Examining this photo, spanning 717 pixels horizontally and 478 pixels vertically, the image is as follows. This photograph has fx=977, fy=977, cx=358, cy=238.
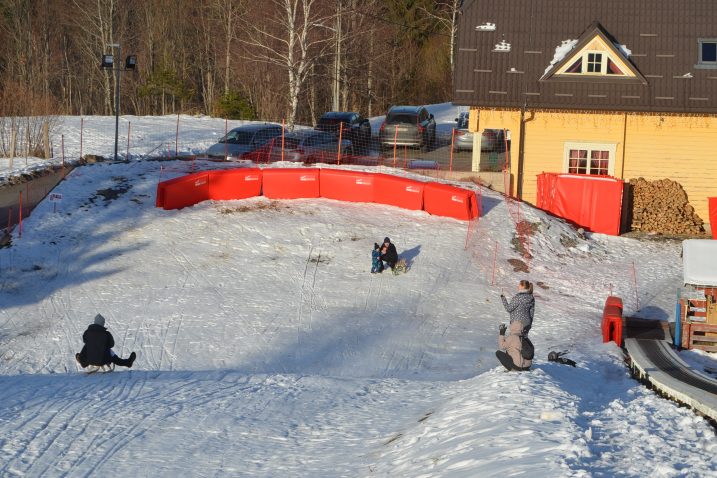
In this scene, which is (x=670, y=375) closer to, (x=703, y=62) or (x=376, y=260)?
(x=376, y=260)

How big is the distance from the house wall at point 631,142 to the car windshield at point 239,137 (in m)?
7.53

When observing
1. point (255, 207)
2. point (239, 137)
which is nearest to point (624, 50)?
point (255, 207)

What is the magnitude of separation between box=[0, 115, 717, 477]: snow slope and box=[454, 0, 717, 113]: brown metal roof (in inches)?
147

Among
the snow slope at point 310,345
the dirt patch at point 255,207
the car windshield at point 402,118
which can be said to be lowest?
the snow slope at point 310,345

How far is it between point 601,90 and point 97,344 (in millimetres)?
18091

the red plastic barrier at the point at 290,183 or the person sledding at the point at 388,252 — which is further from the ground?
the red plastic barrier at the point at 290,183

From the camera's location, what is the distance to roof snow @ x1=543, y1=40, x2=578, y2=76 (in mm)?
28703

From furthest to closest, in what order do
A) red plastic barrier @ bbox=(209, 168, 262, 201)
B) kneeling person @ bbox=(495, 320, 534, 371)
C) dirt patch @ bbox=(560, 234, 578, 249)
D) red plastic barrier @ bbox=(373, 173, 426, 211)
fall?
red plastic barrier @ bbox=(209, 168, 262, 201)
red plastic barrier @ bbox=(373, 173, 426, 211)
dirt patch @ bbox=(560, 234, 578, 249)
kneeling person @ bbox=(495, 320, 534, 371)

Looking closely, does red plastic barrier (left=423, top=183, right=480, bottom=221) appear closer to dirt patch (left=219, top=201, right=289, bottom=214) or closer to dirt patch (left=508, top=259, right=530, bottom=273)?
dirt patch (left=508, top=259, right=530, bottom=273)

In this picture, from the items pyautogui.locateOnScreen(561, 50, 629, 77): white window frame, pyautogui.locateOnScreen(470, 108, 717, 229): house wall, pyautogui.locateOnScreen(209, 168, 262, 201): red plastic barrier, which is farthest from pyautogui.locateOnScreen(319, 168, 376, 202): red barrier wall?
pyautogui.locateOnScreen(561, 50, 629, 77): white window frame

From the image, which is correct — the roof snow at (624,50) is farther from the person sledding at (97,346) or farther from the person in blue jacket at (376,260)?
the person sledding at (97,346)

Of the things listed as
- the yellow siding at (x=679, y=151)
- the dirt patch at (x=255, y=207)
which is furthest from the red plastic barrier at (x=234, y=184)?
the yellow siding at (x=679, y=151)

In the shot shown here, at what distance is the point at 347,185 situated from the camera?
2666 cm

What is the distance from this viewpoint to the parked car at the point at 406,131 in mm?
33719
